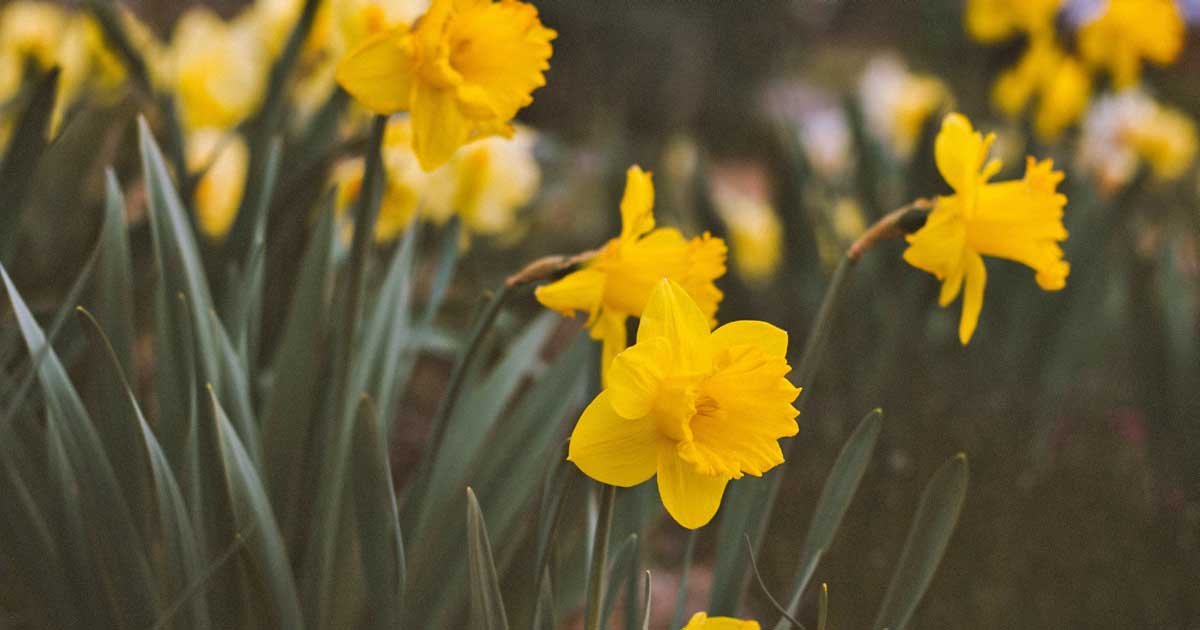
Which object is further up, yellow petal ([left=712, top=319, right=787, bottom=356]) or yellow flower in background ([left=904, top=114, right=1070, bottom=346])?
yellow flower in background ([left=904, top=114, right=1070, bottom=346])

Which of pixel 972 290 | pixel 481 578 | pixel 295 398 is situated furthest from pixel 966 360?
pixel 481 578

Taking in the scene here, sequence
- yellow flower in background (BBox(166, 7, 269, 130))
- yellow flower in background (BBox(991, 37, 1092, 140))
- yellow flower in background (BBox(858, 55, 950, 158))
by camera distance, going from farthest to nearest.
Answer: yellow flower in background (BBox(858, 55, 950, 158)) → yellow flower in background (BBox(991, 37, 1092, 140)) → yellow flower in background (BBox(166, 7, 269, 130))

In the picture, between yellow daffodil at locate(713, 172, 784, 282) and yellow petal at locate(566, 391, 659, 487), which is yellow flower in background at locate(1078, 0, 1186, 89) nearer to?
yellow daffodil at locate(713, 172, 784, 282)

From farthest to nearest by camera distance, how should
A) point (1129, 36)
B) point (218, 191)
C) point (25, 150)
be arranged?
point (1129, 36)
point (218, 191)
point (25, 150)

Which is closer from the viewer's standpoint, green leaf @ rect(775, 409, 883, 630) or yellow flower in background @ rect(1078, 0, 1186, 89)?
green leaf @ rect(775, 409, 883, 630)

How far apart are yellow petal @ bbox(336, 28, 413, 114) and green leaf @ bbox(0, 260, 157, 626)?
304 millimetres

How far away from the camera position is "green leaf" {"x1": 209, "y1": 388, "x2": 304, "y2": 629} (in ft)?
2.39

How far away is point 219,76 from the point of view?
1637 millimetres

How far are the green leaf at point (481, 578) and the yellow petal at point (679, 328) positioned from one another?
0.48 feet

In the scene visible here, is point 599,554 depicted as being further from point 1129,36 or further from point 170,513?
point 1129,36

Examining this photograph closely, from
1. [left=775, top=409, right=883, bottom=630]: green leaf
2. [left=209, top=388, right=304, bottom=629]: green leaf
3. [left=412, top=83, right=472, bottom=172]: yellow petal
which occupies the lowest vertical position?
[left=209, top=388, right=304, bottom=629]: green leaf

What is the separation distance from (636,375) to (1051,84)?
171 cm

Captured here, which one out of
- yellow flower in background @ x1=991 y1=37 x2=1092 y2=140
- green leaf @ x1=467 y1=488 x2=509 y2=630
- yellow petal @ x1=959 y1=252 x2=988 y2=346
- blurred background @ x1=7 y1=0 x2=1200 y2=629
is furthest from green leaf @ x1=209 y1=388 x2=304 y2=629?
yellow flower in background @ x1=991 y1=37 x2=1092 y2=140

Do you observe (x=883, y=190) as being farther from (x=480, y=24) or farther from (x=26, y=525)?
(x=26, y=525)
